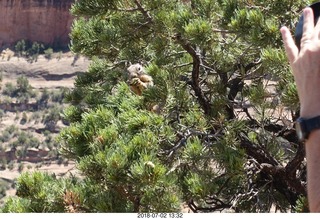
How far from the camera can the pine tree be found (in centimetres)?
207

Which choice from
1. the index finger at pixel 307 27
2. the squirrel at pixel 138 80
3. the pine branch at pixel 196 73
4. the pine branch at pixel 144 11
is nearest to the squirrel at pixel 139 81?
the squirrel at pixel 138 80

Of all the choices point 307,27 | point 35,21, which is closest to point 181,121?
point 307,27

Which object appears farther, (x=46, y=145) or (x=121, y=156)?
(x=46, y=145)

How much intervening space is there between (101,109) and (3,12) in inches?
1735

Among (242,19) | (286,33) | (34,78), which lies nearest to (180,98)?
(242,19)

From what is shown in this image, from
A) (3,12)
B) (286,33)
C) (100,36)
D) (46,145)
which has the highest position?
(286,33)

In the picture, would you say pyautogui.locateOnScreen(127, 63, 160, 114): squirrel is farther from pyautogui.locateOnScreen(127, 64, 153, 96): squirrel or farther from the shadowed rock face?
the shadowed rock face

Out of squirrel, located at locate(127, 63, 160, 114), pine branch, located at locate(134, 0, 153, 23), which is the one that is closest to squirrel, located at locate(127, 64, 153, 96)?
squirrel, located at locate(127, 63, 160, 114)

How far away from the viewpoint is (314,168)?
0.91 metres

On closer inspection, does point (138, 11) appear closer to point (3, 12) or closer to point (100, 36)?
point (100, 36)

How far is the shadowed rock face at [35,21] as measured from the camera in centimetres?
4306

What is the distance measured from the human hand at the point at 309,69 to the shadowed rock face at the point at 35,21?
42.4 metres

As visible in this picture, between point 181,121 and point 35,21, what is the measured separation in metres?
43.1

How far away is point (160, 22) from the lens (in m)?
2.54
